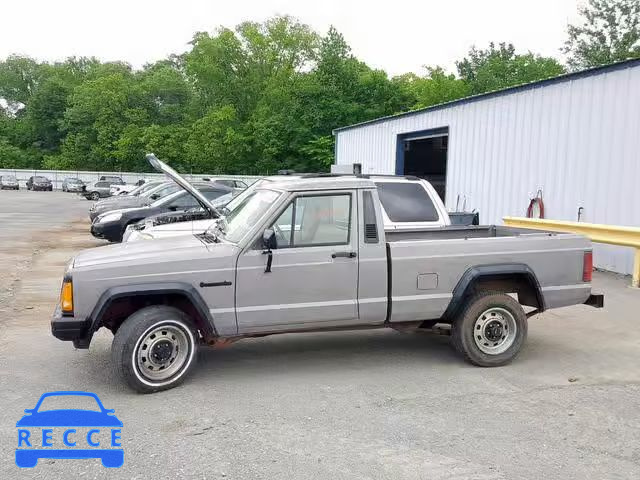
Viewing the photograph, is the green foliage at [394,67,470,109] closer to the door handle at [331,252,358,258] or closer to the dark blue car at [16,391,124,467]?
the door handle at [331,252,358,258]

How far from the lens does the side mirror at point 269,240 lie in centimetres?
537

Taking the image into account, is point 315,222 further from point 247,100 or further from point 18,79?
point 18,79

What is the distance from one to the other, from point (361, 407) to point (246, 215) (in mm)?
2172

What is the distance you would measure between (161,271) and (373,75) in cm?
5197

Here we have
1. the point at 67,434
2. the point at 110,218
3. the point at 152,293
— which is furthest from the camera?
the point at 110,218

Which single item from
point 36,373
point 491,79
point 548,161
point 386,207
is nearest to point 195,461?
point 36,373

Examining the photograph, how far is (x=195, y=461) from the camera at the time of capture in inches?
159

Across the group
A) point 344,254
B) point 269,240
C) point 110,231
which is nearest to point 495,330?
point 344,254

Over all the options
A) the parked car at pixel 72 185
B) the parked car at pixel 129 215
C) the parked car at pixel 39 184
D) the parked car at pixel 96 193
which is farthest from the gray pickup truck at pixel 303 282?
the parked car at pixel 39 184

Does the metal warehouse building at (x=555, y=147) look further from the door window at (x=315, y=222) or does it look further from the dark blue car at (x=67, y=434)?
the dark blue car at (x=67, y=434)

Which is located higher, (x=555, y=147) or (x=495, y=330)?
(x=555, y=147)

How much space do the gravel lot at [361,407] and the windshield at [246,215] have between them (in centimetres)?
135

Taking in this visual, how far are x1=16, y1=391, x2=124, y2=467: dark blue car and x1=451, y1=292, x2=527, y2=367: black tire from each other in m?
3.31

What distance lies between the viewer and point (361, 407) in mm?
5020
